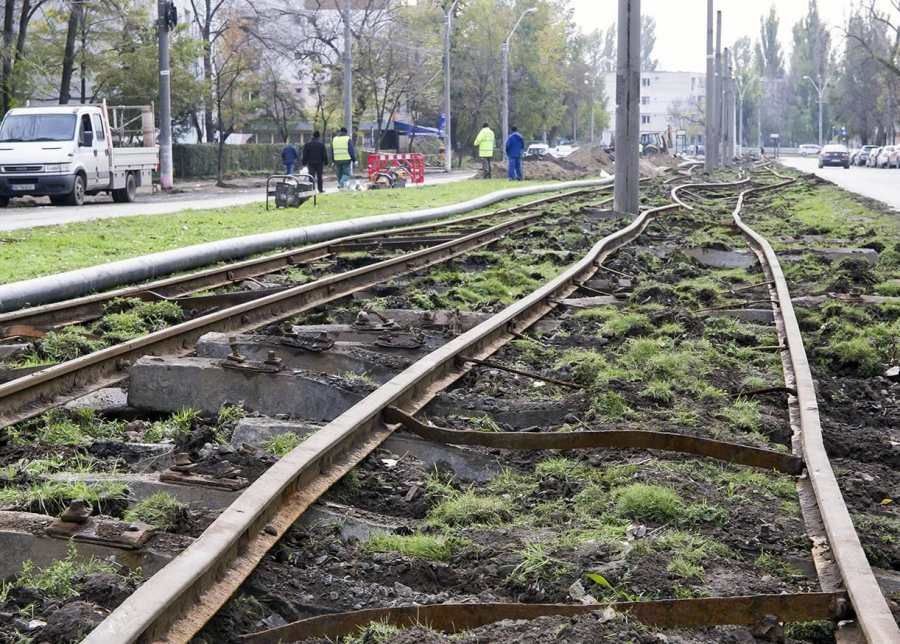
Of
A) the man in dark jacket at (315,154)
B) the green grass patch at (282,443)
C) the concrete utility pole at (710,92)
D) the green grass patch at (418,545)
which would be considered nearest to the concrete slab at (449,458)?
the green grass patch at (282,443)

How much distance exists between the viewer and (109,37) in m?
44.6

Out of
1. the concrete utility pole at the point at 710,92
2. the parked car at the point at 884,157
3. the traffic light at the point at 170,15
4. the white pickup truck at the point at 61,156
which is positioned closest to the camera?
the white pickup truck at the point at 61,156

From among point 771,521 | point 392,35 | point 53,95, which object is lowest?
point 771,521

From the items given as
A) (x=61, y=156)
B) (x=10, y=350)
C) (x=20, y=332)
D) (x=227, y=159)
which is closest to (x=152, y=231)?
(x=61, y=156)

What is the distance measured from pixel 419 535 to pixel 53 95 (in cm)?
5214

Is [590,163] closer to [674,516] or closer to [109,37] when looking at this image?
[109,37]

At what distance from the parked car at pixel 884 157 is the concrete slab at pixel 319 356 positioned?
72.4m

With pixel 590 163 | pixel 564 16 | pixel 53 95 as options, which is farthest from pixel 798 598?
pixel 564 16

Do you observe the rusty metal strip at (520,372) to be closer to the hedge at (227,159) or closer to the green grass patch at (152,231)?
the green grass patch at (152,231)

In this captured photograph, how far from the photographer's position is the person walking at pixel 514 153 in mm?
41906

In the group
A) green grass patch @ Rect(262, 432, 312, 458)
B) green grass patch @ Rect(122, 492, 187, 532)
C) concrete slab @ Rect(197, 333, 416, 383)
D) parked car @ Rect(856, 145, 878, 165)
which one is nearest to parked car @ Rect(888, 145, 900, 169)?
parked car @ Rect(856, 145, 878, 165)

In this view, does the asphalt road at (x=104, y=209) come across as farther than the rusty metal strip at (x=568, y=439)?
Yes

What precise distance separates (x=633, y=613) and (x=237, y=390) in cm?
318

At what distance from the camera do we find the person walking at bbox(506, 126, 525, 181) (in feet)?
137
